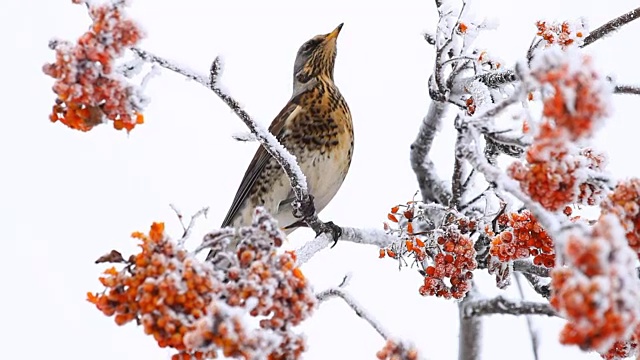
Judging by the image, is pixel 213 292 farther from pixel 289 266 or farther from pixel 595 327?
pixel 595 327

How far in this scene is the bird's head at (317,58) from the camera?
439 centimetres

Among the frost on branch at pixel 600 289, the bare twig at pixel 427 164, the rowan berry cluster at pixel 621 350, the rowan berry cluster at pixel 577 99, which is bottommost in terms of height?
the frost on branch at pixel 600 289

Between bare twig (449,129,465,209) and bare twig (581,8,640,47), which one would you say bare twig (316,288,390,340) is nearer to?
bare twig (449,129,465,209)

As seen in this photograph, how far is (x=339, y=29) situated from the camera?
447cm

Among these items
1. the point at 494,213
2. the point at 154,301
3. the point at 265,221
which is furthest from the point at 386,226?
the point at 154,301

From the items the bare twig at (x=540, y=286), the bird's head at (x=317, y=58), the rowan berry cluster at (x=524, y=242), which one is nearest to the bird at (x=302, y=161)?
the bird's head at (x=317, y=58)

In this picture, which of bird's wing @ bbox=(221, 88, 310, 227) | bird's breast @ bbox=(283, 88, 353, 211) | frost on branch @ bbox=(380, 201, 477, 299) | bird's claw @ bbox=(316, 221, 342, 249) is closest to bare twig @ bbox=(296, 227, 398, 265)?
bird's claw @ bbox=(316, 221, 342, 249)

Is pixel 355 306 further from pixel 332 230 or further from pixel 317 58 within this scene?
pixel 317 58

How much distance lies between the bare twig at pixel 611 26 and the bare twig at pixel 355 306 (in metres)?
1.21

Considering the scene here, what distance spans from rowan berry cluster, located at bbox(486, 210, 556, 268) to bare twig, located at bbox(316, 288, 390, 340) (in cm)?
44

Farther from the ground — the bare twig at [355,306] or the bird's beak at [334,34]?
the bird's beak at [334,34]

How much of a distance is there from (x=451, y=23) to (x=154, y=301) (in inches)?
73.9

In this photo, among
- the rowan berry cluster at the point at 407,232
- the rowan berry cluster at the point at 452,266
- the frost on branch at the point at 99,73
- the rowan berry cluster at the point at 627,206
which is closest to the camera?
the rowan berry cluster at the point at 627,206

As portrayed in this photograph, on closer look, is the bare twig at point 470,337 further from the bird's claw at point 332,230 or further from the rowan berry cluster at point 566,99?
the rowan berry cluster at point 566,99
